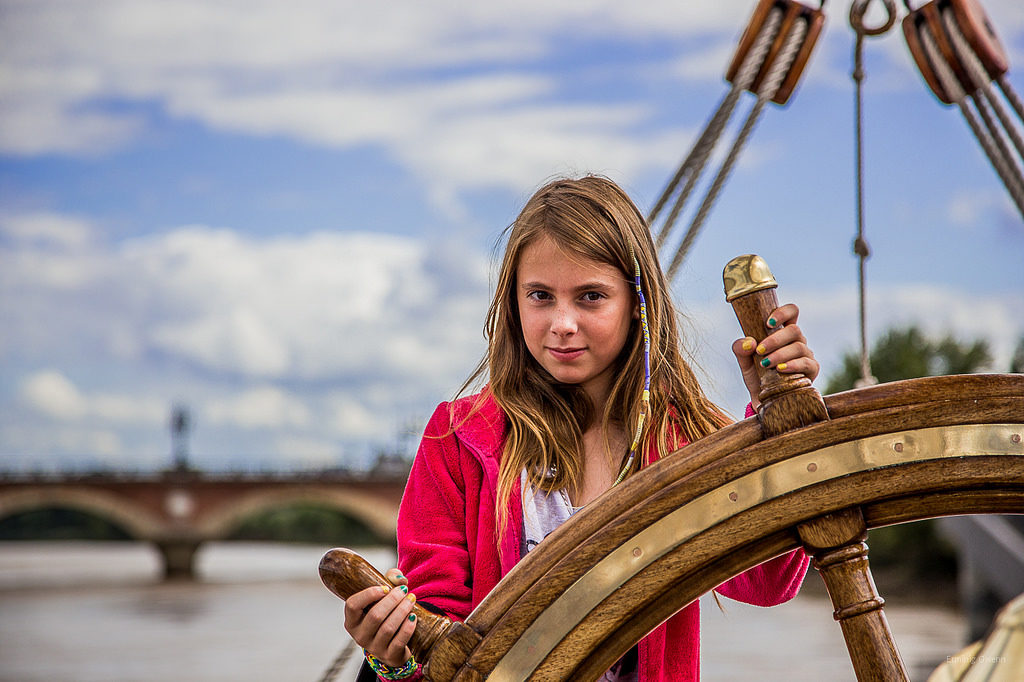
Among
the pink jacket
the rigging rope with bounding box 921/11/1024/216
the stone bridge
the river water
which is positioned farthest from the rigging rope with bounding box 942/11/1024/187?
the stone bridge

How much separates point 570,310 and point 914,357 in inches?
773

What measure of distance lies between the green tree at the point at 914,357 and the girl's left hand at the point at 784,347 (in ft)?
61.6

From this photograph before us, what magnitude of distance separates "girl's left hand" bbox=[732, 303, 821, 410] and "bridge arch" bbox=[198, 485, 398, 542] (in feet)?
93.0

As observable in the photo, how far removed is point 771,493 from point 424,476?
43 centimetres

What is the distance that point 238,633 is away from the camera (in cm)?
1903

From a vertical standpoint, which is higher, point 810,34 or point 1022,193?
point 810,34

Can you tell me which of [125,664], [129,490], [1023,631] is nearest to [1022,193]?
[1023,631]

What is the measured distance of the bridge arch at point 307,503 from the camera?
2922cm

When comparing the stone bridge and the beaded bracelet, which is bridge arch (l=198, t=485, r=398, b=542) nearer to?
the stone bridge

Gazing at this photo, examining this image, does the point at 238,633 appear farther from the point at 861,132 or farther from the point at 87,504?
the point at 861,132

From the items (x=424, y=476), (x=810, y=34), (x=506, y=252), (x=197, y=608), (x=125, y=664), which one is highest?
(x=197, y=608)

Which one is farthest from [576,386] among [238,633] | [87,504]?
[87,504]

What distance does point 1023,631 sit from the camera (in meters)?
0.73

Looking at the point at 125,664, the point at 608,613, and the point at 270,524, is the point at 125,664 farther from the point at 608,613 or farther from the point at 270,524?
the point at 270,524
